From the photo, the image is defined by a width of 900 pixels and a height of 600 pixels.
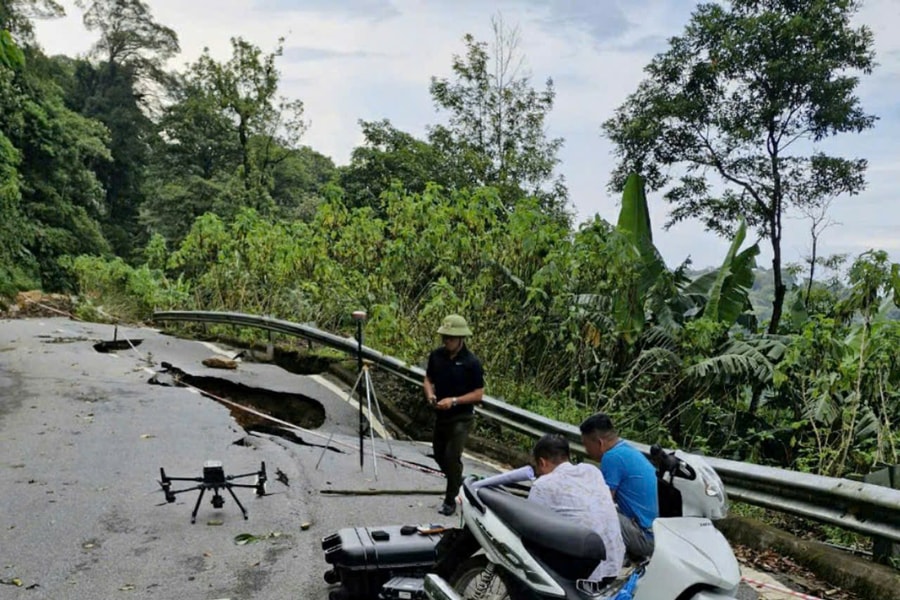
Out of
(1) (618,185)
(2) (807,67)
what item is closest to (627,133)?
(1) (618,185)

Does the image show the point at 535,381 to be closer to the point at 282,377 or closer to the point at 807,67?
the point at 282,377

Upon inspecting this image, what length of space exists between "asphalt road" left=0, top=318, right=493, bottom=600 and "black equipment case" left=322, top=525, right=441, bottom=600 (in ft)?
A: 1.19

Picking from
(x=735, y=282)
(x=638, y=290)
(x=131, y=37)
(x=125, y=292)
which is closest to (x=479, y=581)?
(x=638, y=290)

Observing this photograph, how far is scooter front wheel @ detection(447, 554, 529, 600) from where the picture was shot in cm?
386

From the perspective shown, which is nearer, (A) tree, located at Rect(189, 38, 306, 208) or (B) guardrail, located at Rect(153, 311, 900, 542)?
(B) guardrail, located at Rect(153, 311, 900, 542)

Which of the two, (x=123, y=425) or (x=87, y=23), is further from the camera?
(x=87, y=23)

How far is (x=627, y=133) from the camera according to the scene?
Answer: 22.6 metres

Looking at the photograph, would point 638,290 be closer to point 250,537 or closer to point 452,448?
point 452,448

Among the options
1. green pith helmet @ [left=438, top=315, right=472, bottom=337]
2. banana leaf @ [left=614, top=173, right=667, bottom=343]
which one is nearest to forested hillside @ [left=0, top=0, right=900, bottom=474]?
banana leaf @ [left=614, top=173, right=667, bottom=343]

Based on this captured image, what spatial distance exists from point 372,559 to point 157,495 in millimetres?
2968

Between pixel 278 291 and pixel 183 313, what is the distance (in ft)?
9.71

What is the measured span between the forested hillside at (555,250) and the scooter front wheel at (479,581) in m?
4.02

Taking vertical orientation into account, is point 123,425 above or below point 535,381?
below

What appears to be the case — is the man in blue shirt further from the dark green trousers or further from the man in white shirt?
the dark green trousers
